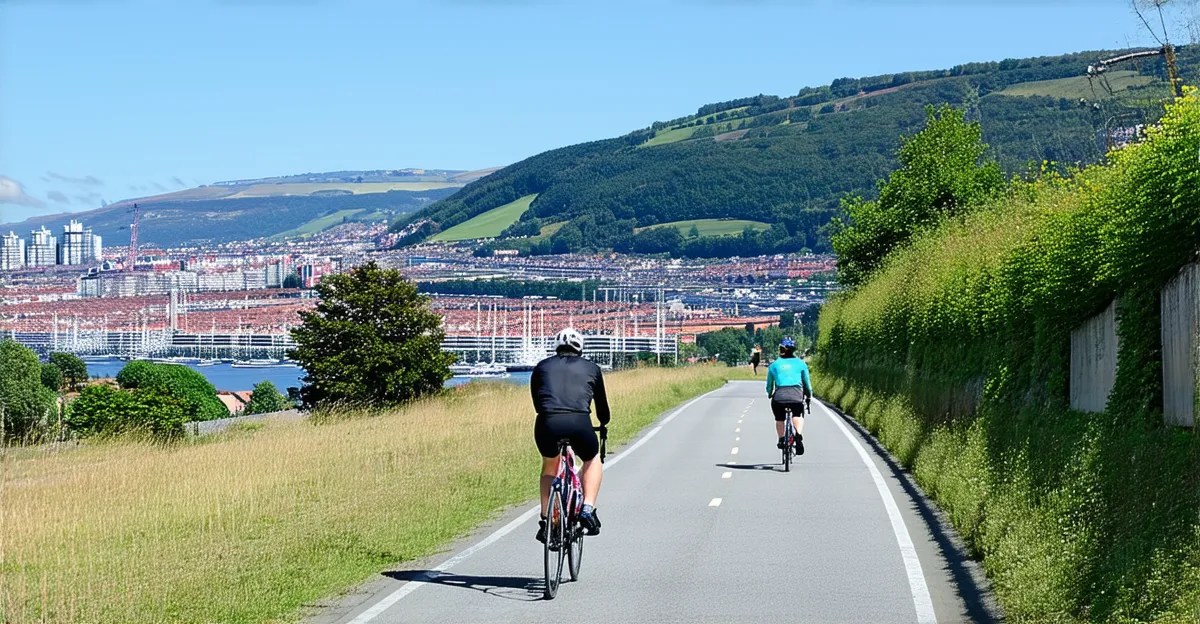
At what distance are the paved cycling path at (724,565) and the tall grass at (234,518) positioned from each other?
730mm

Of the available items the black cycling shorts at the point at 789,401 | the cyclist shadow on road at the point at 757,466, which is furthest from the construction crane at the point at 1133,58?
the cyclist shadow on road at the point at 757,466

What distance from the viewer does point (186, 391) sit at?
8094cm

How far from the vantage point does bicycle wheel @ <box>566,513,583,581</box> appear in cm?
1197

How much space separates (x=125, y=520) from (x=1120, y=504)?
9.66 metres

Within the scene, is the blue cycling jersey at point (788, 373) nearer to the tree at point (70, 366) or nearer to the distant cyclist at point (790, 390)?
the distant cyclist at point (790, 390)

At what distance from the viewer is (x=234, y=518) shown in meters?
15.3

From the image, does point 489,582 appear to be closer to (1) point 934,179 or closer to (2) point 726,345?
(1) point 934,179

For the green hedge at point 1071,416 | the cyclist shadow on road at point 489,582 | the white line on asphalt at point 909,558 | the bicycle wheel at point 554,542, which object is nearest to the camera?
the green hedge at point 1071,416

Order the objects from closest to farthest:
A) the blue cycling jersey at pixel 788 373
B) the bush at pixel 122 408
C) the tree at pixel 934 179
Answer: the blue cycling jersey at pixel 788 373 → the bush at pixel 122 408 → the tree at pixel 934 179

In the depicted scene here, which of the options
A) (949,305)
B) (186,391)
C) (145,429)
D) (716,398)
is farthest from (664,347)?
(949,305)

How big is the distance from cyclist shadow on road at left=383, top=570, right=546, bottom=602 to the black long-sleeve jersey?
1.40 meters

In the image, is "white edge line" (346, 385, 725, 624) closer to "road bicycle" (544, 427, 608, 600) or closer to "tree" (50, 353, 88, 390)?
"road bicycle" (544, 427, 608, 600)

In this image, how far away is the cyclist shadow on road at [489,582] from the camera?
1161cm

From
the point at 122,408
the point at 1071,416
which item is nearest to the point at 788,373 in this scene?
the point at 1071,416
